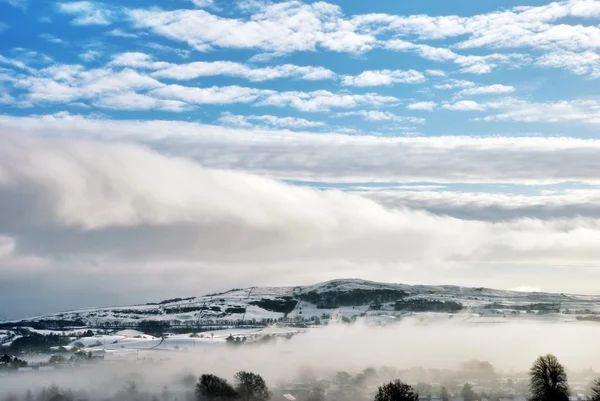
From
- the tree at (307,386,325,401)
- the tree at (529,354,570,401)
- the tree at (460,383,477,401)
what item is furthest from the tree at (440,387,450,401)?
the tree at (529,354,570,401)

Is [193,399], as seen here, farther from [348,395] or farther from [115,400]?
[348,395]

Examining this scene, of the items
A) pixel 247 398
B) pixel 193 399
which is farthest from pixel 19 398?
pixel 247 398

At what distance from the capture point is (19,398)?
189250 millimetres

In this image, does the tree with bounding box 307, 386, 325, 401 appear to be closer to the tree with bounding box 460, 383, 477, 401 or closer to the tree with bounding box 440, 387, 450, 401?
the tree with bounding box 440, 387, 450, 401

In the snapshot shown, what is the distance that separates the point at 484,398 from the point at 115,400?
98.6 meters

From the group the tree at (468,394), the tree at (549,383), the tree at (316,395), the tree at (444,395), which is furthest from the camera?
the tree at (468,394)

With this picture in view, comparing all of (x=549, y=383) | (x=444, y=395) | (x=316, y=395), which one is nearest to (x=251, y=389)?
(x=316, y=395)

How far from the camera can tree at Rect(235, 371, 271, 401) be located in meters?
171

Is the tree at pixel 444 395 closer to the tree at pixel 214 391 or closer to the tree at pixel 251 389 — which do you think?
the tree at pixel 251 389

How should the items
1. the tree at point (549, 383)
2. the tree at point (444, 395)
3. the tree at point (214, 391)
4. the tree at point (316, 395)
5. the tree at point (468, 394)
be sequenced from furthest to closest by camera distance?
1. the tree at point (468, 394)
2. the tree at point (444, 395)
3. the tree at point (316, 395)
4. the tree at point (214, 391)
5. the tree at point (549, 383)

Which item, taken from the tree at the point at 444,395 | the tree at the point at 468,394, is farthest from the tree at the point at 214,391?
the tree at the point at 468,394

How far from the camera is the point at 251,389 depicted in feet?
573

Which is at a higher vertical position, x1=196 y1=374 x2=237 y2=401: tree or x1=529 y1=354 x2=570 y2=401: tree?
x1=529 y1=354 x2=570 y2=401: tree

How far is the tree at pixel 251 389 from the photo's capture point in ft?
561
